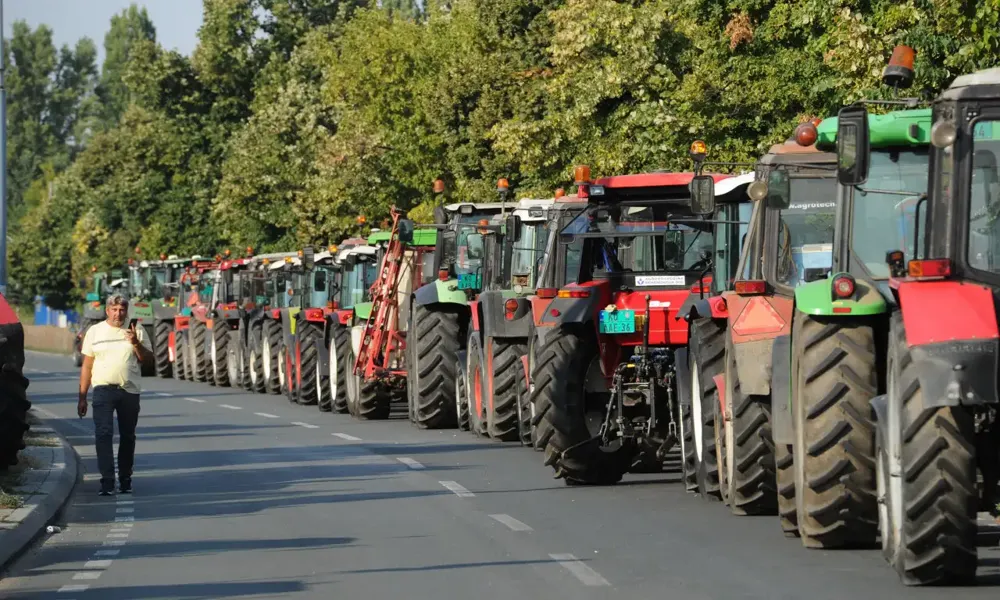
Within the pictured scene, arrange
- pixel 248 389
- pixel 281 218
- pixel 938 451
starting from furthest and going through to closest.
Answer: pixel 281 218
pixel 248 389
pixel 938 451

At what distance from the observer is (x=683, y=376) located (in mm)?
17016

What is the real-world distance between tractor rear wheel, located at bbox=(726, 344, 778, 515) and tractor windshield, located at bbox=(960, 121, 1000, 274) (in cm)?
371

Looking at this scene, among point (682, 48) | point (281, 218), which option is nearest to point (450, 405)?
point (682, 48)

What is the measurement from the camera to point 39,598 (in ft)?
38.9

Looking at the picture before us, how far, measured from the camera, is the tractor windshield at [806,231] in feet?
47.3

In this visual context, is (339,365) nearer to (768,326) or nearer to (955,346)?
(768,326)

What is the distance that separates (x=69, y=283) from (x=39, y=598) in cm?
9140

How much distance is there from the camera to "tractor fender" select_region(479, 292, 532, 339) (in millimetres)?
22547

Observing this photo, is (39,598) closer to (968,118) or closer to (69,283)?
(968,118)

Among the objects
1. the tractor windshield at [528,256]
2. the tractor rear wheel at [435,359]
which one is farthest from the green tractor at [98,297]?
the tractor windshield at [528,256]

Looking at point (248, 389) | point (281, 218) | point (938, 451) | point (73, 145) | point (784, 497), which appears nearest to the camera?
point (938, 451)

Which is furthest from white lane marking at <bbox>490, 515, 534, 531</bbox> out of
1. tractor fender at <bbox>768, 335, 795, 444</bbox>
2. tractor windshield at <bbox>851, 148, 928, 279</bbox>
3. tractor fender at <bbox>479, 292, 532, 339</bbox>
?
tractor fender at <bbox>479, 292, 532, 339</bbox>

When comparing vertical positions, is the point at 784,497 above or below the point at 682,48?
below

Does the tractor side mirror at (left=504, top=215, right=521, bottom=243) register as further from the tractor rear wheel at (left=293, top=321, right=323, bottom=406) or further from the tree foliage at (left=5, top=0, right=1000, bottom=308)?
the tractor rear wheel at (left=293, top=321, right=323, bottom=406)
